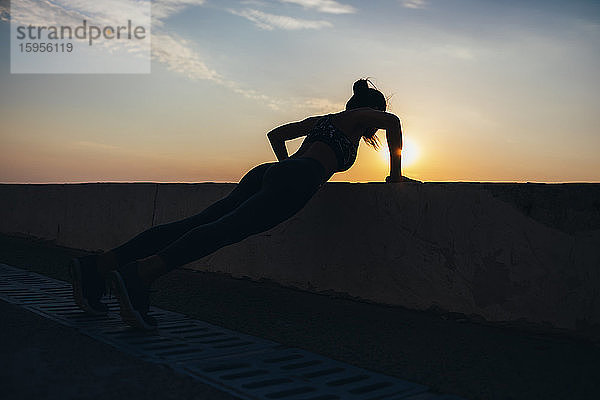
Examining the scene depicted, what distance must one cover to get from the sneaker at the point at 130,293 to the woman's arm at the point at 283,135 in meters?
1.84

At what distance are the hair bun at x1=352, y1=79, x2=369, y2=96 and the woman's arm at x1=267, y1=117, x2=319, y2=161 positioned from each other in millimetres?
527

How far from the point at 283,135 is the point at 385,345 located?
210 cm

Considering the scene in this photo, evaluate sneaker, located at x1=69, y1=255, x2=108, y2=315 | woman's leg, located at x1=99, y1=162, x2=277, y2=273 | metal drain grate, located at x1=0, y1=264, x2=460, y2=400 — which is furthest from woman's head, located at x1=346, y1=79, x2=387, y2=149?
sneaker, located at x1=69, y1=255, x2=108, y2=315

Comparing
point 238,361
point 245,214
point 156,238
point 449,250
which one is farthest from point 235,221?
point 449,250

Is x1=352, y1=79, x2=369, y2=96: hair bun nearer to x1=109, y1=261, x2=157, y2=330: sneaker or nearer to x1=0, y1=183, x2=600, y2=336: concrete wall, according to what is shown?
x1=0, y1=183, x2=600, y2=336: concrete wall

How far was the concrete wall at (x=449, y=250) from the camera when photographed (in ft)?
11.0

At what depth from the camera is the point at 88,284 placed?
12.2ft

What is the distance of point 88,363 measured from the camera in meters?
2.74

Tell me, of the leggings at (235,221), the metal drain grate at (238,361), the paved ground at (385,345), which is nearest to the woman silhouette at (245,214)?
the leggings at (235,221)

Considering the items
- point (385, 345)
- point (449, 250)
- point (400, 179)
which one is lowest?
point (385, 345)

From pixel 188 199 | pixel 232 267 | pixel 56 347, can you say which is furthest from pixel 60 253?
pixel 56 347

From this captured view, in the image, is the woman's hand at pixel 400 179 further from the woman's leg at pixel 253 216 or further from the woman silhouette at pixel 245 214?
the woman's leg at pixel 253 216

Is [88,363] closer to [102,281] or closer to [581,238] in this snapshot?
[102,281]

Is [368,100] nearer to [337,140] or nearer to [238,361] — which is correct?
[337,140]
